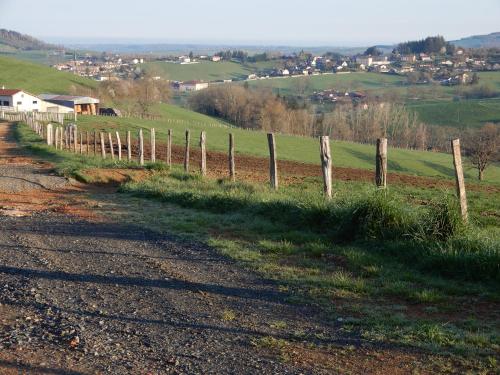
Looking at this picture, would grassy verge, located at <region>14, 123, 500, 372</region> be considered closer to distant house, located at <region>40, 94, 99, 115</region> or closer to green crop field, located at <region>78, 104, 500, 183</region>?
green crop field, located at <region>78, 104, 500, 183</region>

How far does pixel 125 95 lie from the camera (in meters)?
113

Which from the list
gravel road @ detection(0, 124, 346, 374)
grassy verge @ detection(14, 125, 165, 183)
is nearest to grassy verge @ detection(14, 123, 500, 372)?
gravel road @ detection(0, 124, 346, 374)

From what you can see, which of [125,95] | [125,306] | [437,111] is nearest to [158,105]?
[125,95]

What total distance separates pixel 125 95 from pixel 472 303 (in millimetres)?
108733

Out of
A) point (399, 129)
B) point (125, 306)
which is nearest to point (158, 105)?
point (399, 129)

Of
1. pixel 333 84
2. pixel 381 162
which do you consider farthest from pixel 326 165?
pixel 333 84

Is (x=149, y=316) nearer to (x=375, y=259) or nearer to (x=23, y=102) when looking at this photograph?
(x=375, y=259)

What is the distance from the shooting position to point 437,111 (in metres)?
122

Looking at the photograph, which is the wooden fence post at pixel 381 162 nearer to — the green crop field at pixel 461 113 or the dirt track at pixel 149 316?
the dirt track at pixel 149 316

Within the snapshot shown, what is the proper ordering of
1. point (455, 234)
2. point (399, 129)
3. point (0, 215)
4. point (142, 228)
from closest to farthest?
point (455, 234), point (142, 228), point (0, 215), point (399, 129)

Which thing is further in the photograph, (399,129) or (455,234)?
(399,129)

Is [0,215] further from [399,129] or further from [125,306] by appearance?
[399,129]

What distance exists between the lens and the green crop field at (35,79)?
118 m

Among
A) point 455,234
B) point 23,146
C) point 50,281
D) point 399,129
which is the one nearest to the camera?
point 50,281
